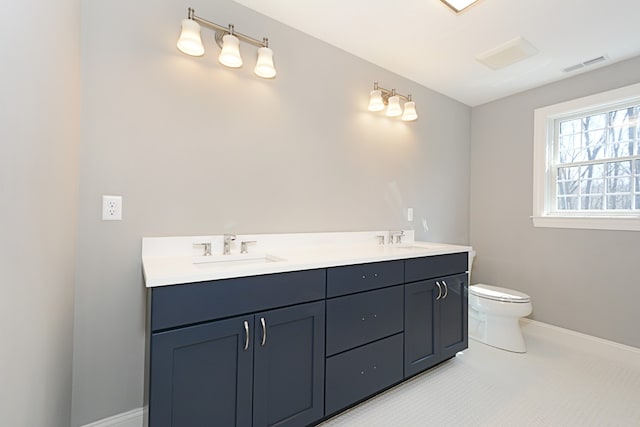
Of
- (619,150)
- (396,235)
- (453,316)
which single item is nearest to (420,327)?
(453,316)

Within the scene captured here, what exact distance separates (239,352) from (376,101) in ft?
6.47

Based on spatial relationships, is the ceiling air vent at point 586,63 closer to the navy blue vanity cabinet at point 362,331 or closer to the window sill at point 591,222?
the window sill at point 591,222

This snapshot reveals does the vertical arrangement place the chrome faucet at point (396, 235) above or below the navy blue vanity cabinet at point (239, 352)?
above

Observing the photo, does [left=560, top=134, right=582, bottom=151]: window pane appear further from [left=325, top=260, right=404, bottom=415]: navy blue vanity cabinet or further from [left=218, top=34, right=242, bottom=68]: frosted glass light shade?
[left=218, top=34, right=242, bottom=68]: frosted glass light shade

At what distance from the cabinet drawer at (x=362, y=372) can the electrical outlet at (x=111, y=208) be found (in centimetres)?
127

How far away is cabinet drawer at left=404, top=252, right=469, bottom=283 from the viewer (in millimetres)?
1856

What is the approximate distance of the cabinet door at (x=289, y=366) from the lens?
4.09 ft

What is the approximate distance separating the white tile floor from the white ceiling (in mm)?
2325

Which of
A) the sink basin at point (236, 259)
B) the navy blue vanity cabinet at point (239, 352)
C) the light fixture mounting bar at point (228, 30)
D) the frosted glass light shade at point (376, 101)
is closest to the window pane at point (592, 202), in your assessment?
the frosted glass light shade at point (376, 101)

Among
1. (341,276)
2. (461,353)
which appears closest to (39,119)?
(341,276)

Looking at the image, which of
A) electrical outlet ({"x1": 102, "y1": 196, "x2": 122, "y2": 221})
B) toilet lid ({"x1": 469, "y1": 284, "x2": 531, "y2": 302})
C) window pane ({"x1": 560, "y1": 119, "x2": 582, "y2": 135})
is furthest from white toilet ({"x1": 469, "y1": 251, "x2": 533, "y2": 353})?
electrical outlet ({"x1": 102, "y1": 196, "x2": 122, "y2": 221})

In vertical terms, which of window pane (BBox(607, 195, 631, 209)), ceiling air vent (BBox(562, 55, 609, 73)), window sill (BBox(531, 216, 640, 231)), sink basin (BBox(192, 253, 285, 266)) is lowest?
sink basin (BBox(192, 253, 285, 266))

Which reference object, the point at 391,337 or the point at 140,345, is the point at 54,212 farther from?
the point at 391,337

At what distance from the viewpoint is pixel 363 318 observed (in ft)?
5.28
